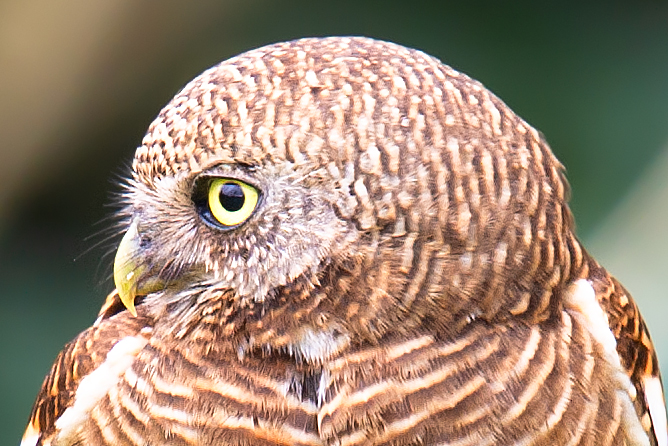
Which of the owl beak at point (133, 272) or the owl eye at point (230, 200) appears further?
the owl beak at point (133, 272)

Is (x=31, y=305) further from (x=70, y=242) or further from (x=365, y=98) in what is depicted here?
(x=365, y=98)

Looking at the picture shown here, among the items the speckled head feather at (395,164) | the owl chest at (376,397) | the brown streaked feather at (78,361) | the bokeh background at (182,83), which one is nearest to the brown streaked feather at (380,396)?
the owl chest at (376,397)

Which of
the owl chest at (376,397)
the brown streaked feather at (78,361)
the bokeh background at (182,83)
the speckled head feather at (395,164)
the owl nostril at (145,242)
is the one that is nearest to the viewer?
the speckled head feather at (395,164)

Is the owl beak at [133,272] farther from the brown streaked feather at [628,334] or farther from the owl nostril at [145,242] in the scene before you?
the brown streaked feather at [628,334]

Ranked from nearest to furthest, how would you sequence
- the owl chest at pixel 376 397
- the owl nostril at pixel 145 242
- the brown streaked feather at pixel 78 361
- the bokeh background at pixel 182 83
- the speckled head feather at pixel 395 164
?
the speckled head feather at pixel 395 164 < the owl chest at pixel 376 397 < the owl nostril at pixel 145 242 < the brown streaked feather at pixel 78 361 < the bokeh background at pixel 182 83

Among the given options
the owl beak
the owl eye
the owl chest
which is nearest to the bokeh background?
the owl chest

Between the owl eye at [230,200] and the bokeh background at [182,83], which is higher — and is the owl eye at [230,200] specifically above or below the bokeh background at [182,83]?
above
